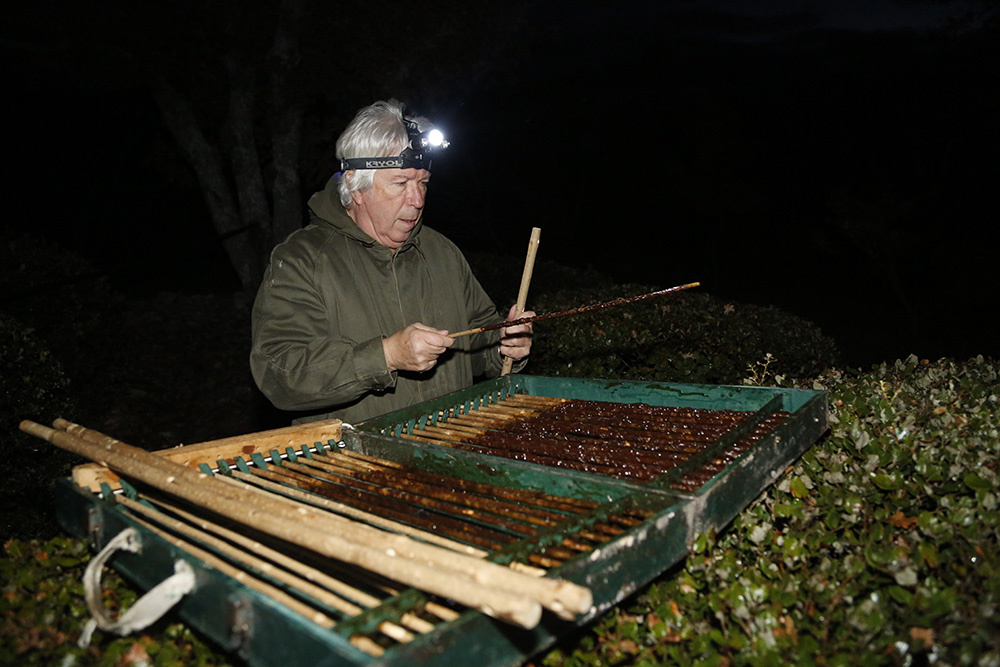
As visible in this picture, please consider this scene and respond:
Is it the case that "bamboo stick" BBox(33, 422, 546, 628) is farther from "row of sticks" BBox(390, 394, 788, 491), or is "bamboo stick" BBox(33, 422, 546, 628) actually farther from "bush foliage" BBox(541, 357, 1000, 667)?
"row of sticks" BBox(390, 394, 788, 491)

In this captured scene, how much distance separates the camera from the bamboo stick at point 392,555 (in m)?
1.16

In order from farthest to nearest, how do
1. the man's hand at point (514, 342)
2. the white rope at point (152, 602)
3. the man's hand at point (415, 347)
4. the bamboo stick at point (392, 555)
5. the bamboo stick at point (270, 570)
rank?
the man's hand at point (514, 342) < the man's hand at point (415, 347) < the white rope at point (152, 602) < the bamboo stick at point (270, 570) < the bamboo stick at point (392, 555)

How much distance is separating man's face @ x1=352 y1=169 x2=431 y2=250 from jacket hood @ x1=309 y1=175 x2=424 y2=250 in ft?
0.22

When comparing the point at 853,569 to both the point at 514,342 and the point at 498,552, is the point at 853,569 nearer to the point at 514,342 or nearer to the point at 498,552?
the point at 498,552

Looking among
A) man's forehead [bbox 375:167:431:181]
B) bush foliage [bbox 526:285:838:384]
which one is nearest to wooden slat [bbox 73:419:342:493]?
man's forehead [bbox 375:167:431:181]

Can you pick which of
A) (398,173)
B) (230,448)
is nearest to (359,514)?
(230,448)

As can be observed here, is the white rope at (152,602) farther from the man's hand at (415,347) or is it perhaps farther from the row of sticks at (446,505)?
the man's hand at (415,347)

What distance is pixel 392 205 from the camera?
3.49 meters

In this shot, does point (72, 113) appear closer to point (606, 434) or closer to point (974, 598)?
point (606, 434)

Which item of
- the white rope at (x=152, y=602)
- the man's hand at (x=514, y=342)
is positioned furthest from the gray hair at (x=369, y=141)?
the white rope at (x=152, y=602)

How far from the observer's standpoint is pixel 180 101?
1037 centimetres

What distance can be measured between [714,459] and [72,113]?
25.8 meters

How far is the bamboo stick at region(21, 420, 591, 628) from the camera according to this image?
45.6 inches

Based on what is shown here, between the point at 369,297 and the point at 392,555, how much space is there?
89.2 inches
